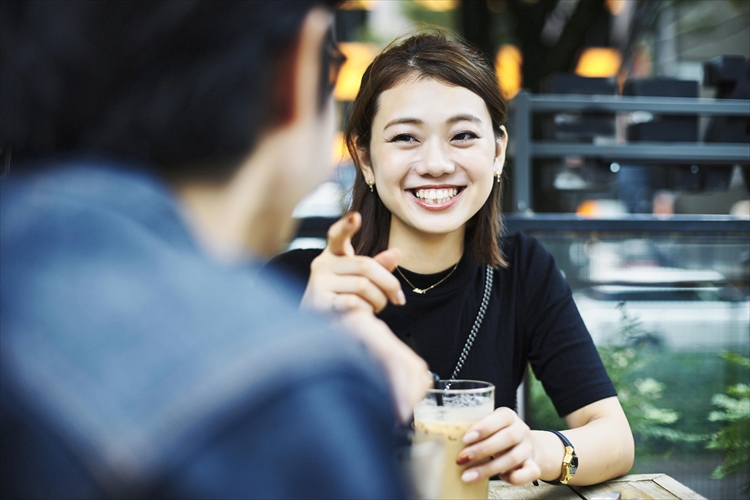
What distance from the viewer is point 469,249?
6.31 feet

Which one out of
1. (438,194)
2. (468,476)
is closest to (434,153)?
(438,194)

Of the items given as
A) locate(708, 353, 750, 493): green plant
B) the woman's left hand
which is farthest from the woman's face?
locate(708, 353, 750, 493): green plant

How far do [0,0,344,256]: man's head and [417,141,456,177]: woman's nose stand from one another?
117 centimetres

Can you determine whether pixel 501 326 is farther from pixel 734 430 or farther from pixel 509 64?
pixel 509 64

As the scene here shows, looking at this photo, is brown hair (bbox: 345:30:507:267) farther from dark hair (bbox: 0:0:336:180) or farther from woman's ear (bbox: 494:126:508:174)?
dark hair (bbox: 0:0:336:180)

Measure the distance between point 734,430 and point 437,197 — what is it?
1967 millimetres

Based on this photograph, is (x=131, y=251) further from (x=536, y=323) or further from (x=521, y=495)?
(x=536, y=323)

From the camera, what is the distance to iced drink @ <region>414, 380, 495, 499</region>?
1.00m

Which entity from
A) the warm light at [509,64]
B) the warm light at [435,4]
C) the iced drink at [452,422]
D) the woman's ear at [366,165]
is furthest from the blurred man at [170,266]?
the warm light at [435,4]

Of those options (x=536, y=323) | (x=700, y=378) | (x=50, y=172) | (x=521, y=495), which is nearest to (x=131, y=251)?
(x=50, y=172)

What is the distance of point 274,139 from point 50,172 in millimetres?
157

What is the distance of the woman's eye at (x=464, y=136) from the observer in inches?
66.5

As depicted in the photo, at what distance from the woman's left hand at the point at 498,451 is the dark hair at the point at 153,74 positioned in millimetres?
665

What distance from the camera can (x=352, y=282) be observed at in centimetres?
71
